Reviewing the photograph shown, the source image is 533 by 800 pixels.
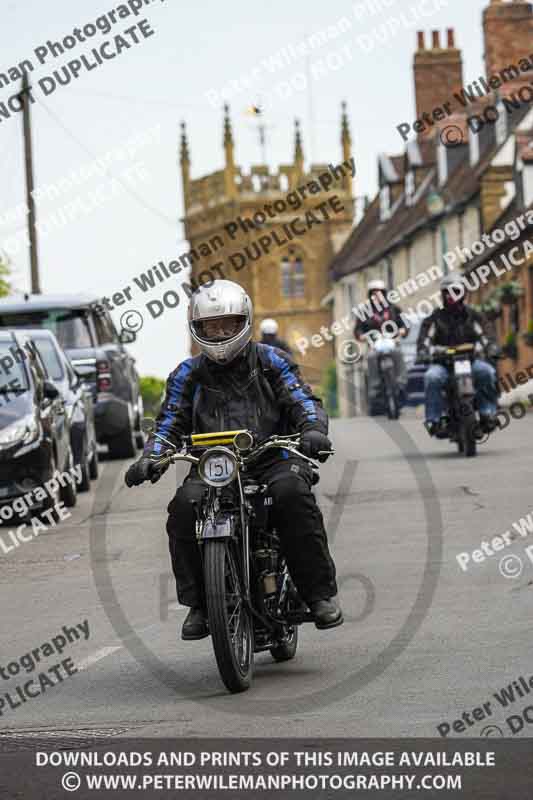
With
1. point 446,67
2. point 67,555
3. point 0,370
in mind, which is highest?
point 446,67

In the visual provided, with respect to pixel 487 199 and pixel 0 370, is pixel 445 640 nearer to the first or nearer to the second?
pixel 0 370

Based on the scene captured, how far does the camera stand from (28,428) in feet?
55.3

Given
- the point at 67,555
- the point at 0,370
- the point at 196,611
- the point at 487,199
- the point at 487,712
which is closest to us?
the point at 487,712

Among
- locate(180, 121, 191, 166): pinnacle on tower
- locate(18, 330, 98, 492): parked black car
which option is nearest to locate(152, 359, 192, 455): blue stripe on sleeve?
locate(18, 330, 98, 492): parked black car

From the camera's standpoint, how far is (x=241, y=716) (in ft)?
23.3

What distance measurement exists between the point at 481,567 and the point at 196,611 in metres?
3.87

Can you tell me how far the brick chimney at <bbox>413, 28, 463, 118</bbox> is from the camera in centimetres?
7275

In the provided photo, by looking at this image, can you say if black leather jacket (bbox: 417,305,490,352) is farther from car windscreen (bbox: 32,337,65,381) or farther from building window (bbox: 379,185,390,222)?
building window (bbox: 379,185,390,222)

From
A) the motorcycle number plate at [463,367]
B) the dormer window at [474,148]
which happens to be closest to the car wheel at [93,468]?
the motorcycle number plate at [463,367]

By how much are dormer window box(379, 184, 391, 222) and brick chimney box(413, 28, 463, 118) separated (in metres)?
6.27

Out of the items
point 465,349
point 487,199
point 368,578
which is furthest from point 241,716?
point 487,199

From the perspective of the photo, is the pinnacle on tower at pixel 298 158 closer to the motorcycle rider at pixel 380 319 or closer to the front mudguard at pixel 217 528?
the motorcycle rider at pixel 380 319

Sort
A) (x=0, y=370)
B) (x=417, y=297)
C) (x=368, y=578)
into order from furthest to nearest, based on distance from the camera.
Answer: (x=417, y=297)
(x=0, y=370)
(x=368, y=578)

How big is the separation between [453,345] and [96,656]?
11.8 metres
